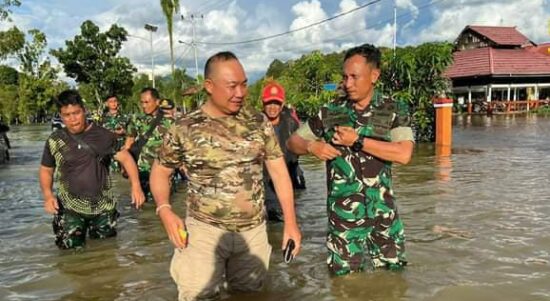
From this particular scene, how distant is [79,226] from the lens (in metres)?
5.66

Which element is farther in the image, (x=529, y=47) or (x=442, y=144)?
(x=529, y=47)

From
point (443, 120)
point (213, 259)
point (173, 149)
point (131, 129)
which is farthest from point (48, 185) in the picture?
point (443, 120)

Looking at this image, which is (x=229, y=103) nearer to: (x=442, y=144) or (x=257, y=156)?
(x=257, y=156)

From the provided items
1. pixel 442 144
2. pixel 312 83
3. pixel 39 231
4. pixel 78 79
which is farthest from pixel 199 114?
pixel 78 79

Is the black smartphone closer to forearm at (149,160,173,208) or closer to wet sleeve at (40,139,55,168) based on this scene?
forearm at (149,160,173,208)

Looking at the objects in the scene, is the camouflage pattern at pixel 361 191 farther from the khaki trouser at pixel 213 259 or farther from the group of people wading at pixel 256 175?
the khaki trouser at pixel 213 259

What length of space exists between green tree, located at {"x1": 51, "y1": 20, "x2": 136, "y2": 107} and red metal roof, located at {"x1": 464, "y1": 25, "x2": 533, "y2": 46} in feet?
105

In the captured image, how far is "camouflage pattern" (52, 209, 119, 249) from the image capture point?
5570 mm

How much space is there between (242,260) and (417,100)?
1512cm

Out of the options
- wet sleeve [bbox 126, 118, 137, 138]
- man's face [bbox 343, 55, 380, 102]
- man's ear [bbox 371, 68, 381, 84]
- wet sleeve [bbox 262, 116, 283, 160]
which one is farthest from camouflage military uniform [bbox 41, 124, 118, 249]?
wet sleeve [bbox 126, 118, 137, 138]

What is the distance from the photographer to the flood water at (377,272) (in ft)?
14.9

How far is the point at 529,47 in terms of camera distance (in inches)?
2012

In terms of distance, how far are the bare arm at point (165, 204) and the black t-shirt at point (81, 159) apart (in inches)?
90.1

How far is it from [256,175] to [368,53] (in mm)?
1168
